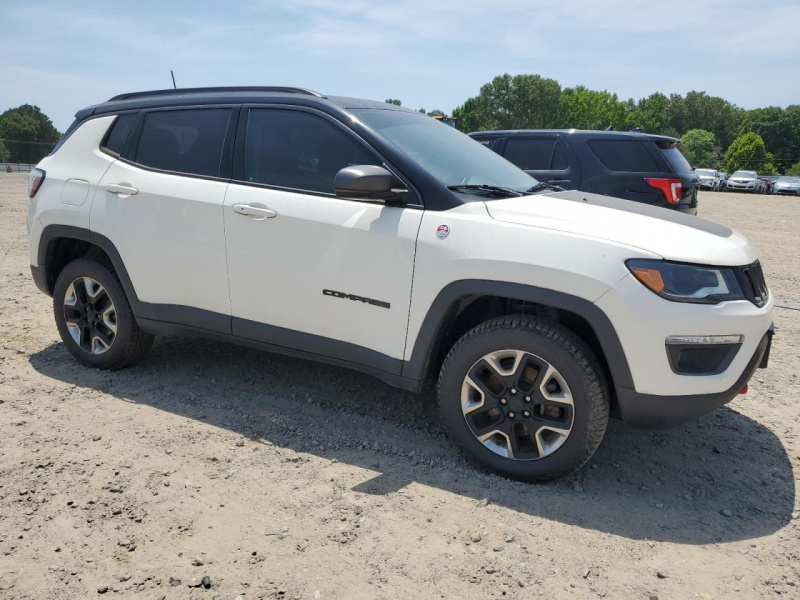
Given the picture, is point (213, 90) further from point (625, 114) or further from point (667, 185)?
point (625, 114)

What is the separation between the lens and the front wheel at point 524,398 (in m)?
3.17

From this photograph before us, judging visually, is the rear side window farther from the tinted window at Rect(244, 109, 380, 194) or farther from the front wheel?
the front wheel

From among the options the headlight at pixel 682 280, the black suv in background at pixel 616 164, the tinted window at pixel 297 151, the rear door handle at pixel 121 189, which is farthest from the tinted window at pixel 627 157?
the rear door handle at pixel 121 189

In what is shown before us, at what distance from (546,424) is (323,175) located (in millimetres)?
1789

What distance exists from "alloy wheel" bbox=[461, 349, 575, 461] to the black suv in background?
5.16 metres

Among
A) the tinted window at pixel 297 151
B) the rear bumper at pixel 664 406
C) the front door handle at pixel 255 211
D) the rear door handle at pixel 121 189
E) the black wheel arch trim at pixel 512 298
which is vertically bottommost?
the rear bumper at pixel 664 406

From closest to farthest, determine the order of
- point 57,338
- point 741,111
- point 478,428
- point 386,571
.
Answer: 1. point 386,571
2. point 478,428
3. point 57,338
4. point 741,111

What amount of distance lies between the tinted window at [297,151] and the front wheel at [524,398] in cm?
117

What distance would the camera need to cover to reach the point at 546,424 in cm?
326

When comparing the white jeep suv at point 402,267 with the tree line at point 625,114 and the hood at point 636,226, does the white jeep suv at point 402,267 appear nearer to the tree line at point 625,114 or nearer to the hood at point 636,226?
the hood at point 636,226

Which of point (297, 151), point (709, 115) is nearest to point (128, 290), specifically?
point (297, 151)

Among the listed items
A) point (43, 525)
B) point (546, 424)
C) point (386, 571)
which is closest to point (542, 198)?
point (546, 424)

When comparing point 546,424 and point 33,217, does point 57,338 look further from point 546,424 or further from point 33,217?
point 546,424

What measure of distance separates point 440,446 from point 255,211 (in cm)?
167
